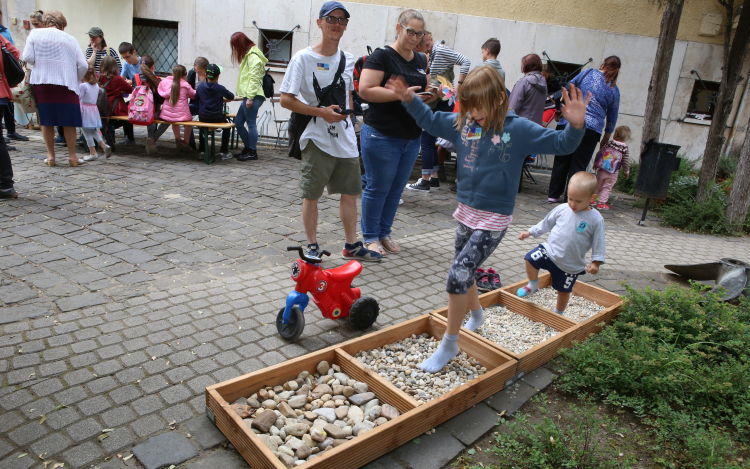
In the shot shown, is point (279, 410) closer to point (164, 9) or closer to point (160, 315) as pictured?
point (160, 315)

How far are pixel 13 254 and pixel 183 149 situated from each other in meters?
5.88

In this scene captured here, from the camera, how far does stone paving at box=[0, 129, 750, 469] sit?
8.65 ft

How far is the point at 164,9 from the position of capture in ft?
38.9

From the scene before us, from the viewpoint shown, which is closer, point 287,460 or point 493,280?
point 287,460

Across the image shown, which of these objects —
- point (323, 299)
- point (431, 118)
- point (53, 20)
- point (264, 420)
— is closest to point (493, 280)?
point (323, 299)

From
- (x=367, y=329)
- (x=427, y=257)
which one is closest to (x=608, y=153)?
(x=427, y=257)

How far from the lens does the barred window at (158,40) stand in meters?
12.2

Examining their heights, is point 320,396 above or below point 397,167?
below

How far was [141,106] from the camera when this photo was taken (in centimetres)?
887

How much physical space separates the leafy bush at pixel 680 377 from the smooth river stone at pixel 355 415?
1.25 m

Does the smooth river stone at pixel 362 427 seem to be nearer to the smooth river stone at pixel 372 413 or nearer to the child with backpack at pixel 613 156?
the smooth river stone at pixel 372 413

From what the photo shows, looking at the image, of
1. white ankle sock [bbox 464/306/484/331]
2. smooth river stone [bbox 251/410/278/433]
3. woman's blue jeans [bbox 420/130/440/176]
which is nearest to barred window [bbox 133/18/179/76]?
woman's blue jeans [bbox 420/130/440/176]

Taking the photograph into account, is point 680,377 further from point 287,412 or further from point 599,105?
point 599,105

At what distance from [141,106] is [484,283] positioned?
22.8 feet
